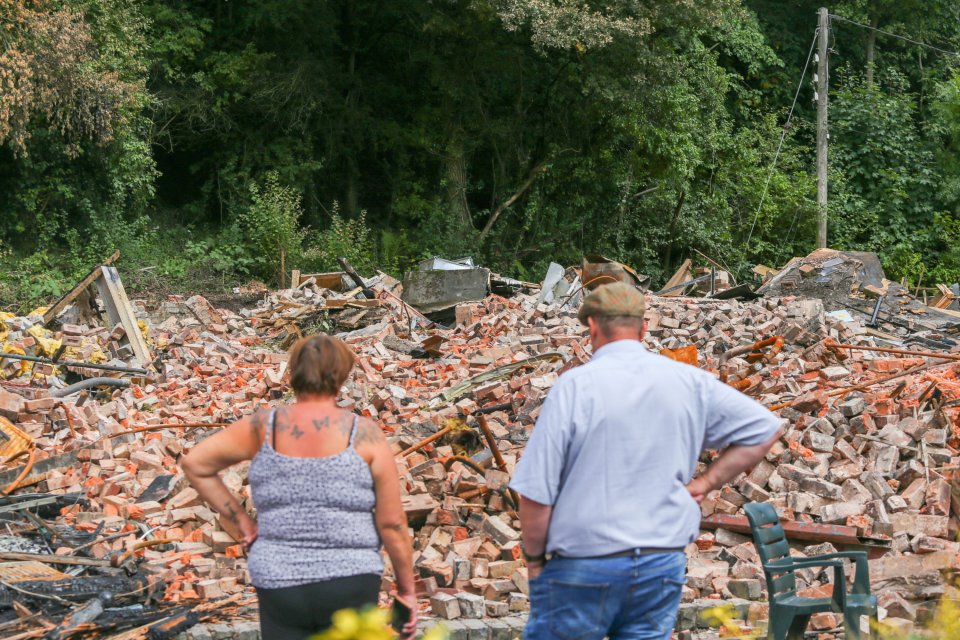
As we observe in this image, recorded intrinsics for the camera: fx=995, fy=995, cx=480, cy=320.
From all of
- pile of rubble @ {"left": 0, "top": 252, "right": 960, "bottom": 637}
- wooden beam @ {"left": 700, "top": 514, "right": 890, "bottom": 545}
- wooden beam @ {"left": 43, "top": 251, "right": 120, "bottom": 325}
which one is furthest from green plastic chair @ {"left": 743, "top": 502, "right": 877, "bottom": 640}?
wooden beam @ {"left": 43, "top": 251, "right": 120, "bottom": 325}

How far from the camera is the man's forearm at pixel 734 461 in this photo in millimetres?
3152

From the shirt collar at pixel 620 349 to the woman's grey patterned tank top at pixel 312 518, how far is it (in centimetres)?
81

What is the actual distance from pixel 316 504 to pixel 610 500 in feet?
2.87

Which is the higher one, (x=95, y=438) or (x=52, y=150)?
(x=52, y=150)

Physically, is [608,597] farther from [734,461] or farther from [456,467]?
[456,467]

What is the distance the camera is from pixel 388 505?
121 inches

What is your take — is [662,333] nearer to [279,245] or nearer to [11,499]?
[11,499]

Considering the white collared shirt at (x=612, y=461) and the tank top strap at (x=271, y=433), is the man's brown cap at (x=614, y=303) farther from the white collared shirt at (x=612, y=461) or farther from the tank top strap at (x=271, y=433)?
the tank top strap at (x=271, y=433)

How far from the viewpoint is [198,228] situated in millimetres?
22828

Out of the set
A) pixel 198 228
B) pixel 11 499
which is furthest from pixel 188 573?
pixel 198 228

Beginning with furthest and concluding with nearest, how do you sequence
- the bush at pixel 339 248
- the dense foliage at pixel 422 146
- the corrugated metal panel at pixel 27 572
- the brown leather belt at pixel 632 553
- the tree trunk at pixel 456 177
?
the tree trunk at pixel 456 177
the bush at pixel 339 248
the dense foliage at pixel 422 146
the corrugated metal panel at pixel 27 572
the brown leather belt at pixel 632 553

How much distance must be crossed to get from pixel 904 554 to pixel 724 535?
1124 mm

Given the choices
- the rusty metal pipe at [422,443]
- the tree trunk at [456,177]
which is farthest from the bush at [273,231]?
the rusty metal pipe at [422,443]

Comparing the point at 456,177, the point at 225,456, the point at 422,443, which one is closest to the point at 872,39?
the point at 456,177
